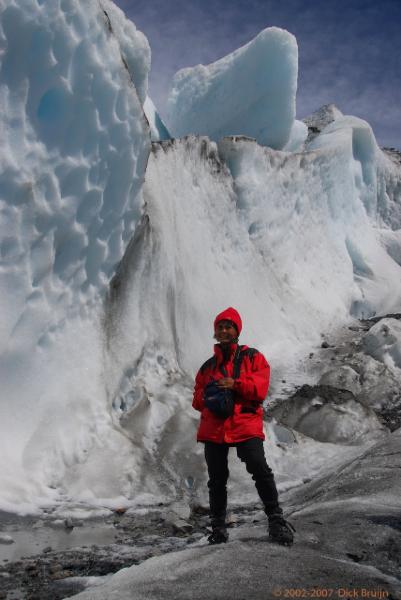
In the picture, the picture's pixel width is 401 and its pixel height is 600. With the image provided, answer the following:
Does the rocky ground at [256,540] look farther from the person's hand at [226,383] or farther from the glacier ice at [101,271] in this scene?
the person's hand at [226,383]

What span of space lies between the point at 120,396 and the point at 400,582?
4.04 m

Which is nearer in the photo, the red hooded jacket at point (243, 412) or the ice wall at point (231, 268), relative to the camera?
the red hooded jacket at point (243, 412)

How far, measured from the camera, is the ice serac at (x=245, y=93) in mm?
11680

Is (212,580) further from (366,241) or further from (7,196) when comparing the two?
(366,241)

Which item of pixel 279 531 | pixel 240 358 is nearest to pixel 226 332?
pixel 240 358

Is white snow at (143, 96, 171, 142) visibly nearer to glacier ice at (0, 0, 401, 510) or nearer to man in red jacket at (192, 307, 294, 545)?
glacier ice at (0, 0, 401, 510)

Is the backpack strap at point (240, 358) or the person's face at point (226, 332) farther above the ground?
the person's face at point (226, 332)

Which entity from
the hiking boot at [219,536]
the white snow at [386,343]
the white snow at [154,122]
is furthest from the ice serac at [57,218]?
the white snow at [386,343]

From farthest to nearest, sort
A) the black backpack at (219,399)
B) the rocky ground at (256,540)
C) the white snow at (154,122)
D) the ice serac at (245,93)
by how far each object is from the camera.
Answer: the ice serac at (245,93) < the white snow at (154,122) < the black backpack at (219,399) < the rocky ground at (256,540)

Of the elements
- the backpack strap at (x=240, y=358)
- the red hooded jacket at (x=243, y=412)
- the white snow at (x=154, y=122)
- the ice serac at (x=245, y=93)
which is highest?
the ice serac at (x=245, y=93)

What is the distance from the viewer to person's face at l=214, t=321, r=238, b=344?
335cm

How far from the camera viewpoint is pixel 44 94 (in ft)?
16.2

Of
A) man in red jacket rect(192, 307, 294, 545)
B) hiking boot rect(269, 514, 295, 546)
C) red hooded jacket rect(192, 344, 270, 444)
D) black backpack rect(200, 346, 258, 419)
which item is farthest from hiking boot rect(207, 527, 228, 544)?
black backpack rect(200, 346, 258, 419)

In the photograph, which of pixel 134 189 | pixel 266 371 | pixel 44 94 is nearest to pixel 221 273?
pixel 134 189
